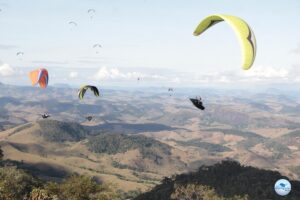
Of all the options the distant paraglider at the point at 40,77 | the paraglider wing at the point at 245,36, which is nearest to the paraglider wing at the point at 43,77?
the distant paraglider at the point at 40,77

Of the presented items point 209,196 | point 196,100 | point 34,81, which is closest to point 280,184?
point 196,100

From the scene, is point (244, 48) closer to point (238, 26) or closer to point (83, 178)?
point (238, 26)

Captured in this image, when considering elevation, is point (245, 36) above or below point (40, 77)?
below

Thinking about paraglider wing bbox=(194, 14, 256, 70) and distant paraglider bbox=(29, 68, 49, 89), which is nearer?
paraglider wing bbox=(194, 14, 256, 70)

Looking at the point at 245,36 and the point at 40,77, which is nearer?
the point at 245,36

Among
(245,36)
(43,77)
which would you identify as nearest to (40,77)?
(43,77)

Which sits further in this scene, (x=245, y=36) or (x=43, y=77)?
(x=43, y=77)

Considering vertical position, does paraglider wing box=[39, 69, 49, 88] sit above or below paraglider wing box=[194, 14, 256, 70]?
above

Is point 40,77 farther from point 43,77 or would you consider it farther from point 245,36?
point 245,36

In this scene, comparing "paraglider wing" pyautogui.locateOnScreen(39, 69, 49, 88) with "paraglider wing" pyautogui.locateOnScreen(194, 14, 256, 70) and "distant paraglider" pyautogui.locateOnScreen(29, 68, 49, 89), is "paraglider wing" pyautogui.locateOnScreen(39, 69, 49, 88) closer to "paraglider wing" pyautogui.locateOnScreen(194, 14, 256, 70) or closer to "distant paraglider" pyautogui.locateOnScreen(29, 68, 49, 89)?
"distant paraglider" pyautogui.locateOnScreen(29, 68, 49, 89)

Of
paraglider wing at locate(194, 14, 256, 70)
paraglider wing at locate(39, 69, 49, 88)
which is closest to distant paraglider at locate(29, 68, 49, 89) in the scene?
paraglider wing at locate(39, 69, 49, 88)

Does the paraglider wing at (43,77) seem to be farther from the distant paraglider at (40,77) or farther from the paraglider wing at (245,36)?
the paraglider wing at (245,36)
